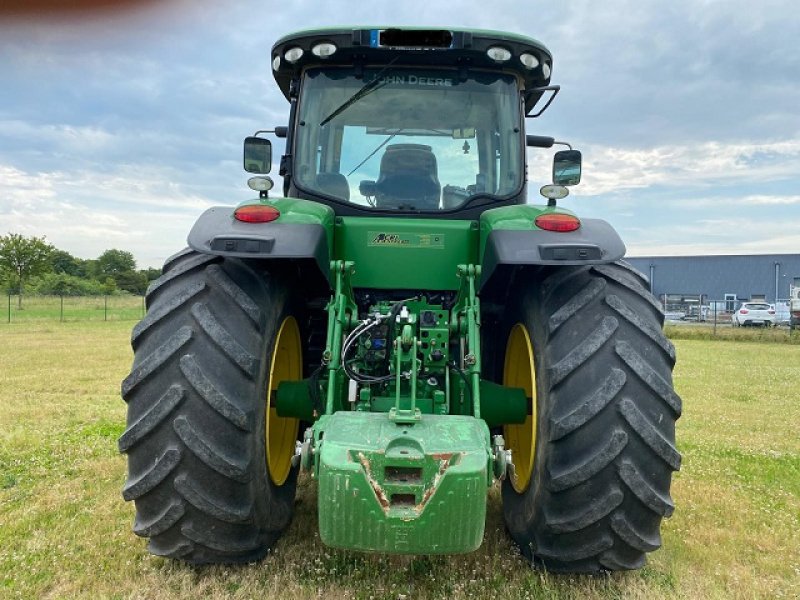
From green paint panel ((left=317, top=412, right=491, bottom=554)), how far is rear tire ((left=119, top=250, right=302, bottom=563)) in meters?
0.60

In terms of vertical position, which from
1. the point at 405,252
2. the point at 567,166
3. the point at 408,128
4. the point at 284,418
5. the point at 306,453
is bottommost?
the point at 284,418

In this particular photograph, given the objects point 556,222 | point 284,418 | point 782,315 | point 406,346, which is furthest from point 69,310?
point 782,315

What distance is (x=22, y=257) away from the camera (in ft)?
154

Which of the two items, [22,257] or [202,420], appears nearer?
[202,420]

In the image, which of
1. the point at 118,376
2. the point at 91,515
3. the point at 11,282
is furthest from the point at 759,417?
the point at 11,282

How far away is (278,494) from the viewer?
334 cm

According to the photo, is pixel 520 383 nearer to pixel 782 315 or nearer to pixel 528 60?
pixel 528 60

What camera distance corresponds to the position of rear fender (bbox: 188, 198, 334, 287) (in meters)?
2.91

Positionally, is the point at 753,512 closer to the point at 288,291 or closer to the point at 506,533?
the point at 506,533

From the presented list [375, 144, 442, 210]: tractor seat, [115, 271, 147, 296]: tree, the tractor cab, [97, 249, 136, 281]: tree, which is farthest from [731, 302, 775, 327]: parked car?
[97, 249, 136, 281]: tree

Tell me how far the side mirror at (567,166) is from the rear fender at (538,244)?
0.85 metres

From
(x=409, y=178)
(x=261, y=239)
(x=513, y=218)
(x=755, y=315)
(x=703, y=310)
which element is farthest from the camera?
(x=703, y=310)

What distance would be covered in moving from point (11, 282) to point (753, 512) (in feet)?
165

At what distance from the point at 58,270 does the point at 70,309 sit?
150 feet
